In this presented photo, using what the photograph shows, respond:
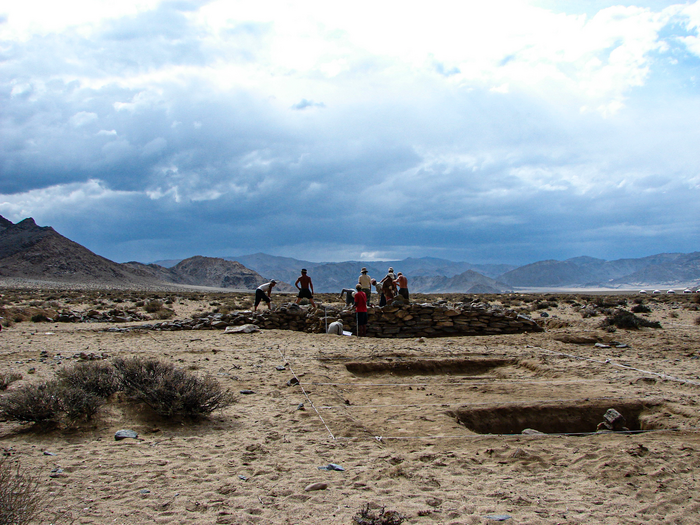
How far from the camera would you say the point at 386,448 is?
203 inches

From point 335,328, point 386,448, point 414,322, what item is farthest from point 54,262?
point 386,448

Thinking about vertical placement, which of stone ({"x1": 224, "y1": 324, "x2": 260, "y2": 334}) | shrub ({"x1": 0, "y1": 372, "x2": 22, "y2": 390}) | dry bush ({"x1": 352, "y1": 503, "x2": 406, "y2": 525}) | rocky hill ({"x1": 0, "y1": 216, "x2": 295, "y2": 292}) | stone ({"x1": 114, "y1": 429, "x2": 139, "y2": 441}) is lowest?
dry bush ({"x1": 352, "y1": 503, "x2": 406, "y2": 525})

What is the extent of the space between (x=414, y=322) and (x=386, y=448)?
429 inches

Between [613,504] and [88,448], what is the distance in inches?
196

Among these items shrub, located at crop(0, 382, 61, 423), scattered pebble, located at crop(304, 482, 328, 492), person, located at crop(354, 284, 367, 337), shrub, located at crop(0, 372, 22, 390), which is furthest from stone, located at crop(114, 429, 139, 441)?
person, located at crop(354, 284, 367, 337)

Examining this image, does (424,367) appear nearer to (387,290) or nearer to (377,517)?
(377,517)

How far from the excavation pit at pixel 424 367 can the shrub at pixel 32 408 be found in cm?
583

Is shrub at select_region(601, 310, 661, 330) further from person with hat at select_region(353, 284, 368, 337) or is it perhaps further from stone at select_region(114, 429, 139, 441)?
stone at select_region(114, 429, 139, 441)

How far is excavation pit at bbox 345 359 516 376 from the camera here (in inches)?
400

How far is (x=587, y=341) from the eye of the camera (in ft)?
44.6

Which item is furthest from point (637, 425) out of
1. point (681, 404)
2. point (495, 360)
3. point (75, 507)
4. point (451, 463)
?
point (75, 507)

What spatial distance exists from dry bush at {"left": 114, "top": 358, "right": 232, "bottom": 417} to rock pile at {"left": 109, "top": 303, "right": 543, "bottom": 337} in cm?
947

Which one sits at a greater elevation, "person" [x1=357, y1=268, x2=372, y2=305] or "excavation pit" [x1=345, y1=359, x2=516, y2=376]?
"person" [x1=357, y1=268, x2=372, y2=305]

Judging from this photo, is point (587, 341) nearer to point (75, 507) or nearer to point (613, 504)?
point (613, 504)
